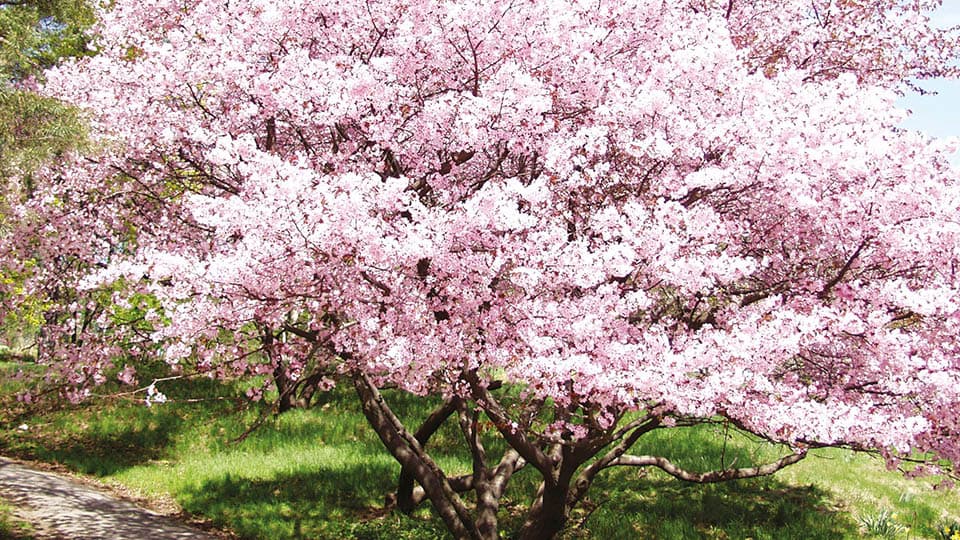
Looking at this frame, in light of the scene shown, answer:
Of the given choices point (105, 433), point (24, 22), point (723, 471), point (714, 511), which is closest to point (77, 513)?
point (105, 433)

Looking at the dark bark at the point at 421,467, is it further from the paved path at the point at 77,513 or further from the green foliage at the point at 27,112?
the green foliage at the point at 27,112

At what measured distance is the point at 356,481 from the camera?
425 inches

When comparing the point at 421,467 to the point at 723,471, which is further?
the point at 421,467

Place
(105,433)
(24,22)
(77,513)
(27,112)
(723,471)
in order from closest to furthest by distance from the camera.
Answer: (723,471), (77,513), (27,112), (105,433), (24,22)

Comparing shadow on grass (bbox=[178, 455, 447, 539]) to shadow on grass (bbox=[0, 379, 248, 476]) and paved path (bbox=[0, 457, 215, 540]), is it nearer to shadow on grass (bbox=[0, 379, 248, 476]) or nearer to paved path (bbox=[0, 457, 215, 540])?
paved path (bbox=[0, 457, 215, 540])

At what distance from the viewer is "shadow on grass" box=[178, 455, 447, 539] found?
8977mm

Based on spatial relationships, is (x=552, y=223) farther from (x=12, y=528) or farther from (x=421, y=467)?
(x=12, y=528)

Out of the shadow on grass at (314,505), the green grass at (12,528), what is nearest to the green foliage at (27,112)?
the green grass at (12,528)

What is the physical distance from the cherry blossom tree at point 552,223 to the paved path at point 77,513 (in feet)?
8.98

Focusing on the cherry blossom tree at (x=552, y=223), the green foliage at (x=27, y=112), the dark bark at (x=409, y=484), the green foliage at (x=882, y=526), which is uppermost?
the green foliage at (x=27, y=112)

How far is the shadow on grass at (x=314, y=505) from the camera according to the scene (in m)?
8.98

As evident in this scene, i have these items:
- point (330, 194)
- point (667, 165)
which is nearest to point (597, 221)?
point (667, 165)

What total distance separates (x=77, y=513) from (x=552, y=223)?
24.1ft

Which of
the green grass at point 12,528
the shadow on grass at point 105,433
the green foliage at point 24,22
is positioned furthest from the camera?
the green foliage at point 24,22
